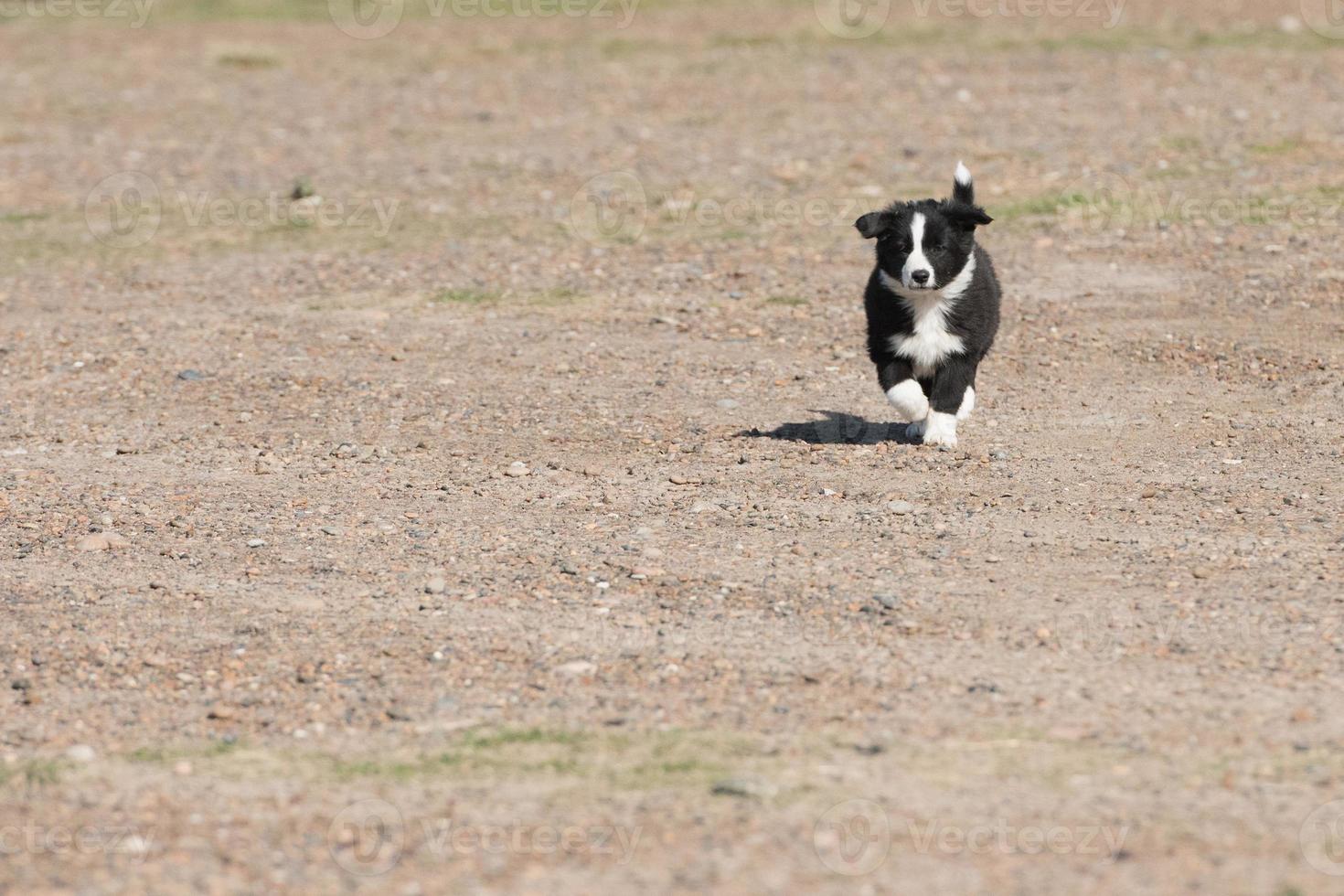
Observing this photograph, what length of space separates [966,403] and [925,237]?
92 cm

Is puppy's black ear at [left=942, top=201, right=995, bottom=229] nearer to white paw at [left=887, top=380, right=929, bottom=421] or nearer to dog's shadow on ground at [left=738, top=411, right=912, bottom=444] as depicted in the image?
white paw at [left=887, top=380, right=929, bottom=421]

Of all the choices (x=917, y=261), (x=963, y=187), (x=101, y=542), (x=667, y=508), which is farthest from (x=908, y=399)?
(x=101, y=542)

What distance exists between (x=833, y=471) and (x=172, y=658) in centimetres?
313

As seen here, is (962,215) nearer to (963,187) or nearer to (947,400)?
(963,187)

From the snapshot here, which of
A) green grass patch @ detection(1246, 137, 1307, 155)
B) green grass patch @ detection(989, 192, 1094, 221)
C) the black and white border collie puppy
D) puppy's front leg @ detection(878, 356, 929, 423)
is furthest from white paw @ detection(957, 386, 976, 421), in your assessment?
green grass patch @ detection(1246, 137, 1307, 155)

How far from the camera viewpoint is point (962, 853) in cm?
466

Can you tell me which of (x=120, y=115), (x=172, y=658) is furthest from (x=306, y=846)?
(x=120, y=115)

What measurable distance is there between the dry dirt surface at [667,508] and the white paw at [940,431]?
0.26ft

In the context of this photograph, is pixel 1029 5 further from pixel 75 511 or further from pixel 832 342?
pixel 75 511

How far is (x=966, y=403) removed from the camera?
29.0 feet

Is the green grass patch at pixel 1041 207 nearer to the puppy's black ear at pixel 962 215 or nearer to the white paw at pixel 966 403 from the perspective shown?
the white paw at pixel 966 403

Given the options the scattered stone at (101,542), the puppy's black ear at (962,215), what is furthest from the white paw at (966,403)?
the scattered stone at (101,542)

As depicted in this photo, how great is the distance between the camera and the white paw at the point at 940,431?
28.0ft

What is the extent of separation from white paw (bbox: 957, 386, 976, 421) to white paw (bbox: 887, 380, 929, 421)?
0.85 ft
